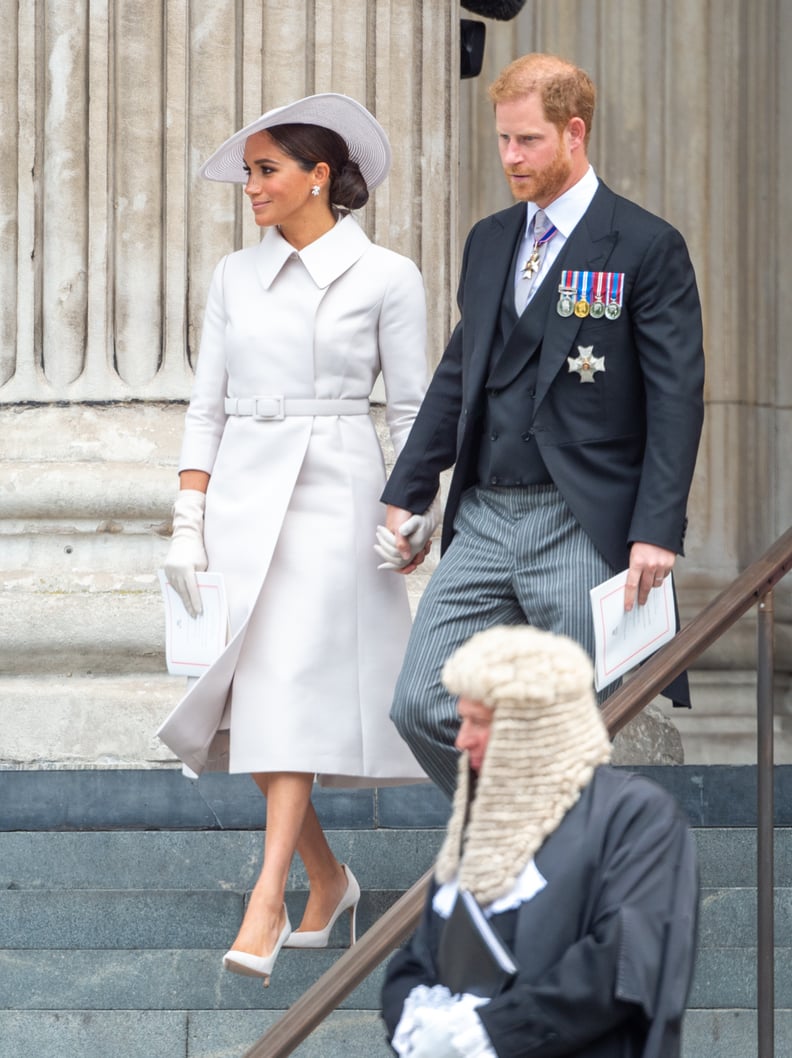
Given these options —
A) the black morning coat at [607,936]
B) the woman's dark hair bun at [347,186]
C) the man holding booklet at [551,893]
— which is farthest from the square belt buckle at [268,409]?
the black morning coat at [607,936]

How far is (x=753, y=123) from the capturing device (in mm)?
9188

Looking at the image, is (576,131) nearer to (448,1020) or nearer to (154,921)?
(154,921)

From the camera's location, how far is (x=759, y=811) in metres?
4.12

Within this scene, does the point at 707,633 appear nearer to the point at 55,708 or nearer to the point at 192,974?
the point at 192,974

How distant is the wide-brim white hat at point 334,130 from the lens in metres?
4.70

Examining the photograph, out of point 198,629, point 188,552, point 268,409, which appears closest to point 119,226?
point 268,409

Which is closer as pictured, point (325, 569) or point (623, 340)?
point (623, 340)

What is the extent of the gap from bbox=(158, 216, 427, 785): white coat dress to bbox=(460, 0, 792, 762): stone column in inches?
175

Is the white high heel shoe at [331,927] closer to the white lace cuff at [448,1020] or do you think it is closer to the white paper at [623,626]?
the white paper at [623,626]

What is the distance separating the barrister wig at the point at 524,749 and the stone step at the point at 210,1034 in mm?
1882

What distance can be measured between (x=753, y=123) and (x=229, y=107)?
349 cm

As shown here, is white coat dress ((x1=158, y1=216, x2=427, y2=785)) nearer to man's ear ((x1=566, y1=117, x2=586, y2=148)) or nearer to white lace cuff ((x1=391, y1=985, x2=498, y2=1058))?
man's ear ((x1=566, y1=117, x2=586, y2=148))

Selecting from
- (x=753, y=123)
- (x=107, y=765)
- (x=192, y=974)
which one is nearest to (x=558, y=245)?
(x=192, y=974)

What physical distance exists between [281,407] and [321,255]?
36cm
